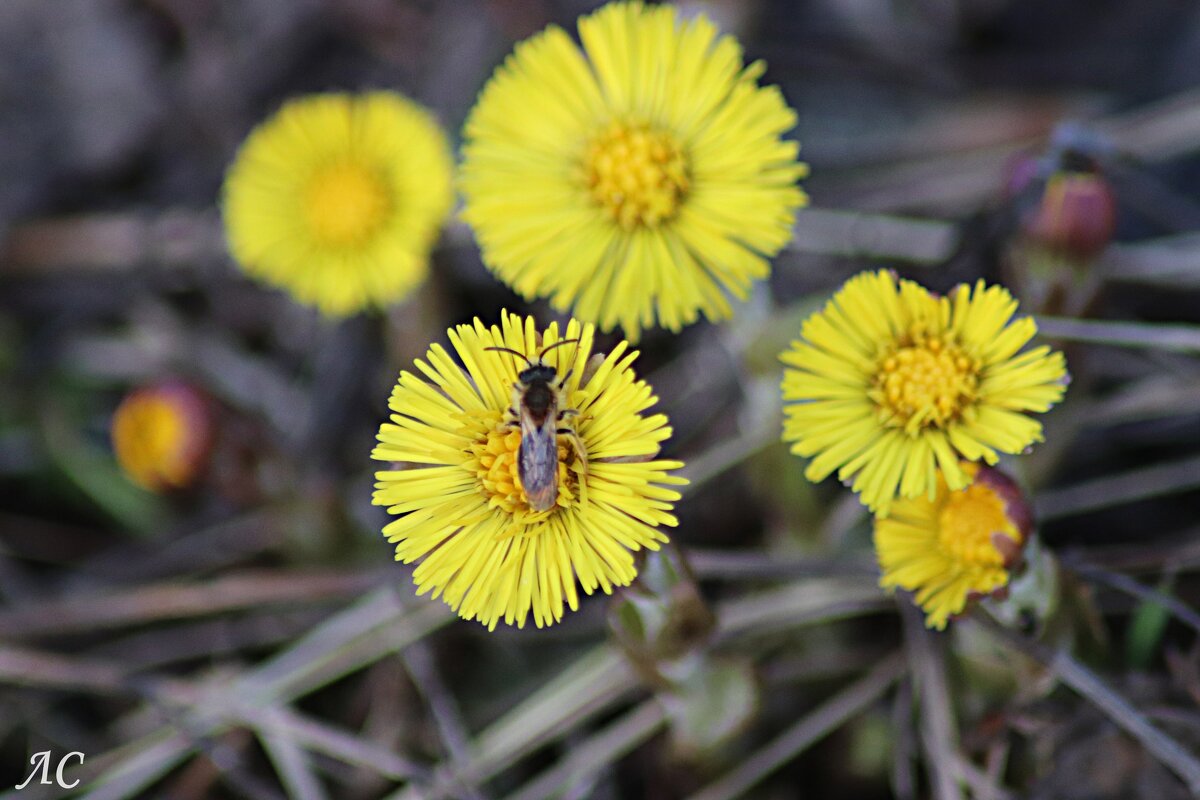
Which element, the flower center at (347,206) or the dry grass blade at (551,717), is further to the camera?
the flower center at (347,206)

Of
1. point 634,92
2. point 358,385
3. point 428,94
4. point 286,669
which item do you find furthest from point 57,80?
point 634,92

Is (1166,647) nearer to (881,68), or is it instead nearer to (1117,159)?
(1117,159)

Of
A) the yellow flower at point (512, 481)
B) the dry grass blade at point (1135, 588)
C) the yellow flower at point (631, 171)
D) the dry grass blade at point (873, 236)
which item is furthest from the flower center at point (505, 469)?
the dry grass blade at point (873, 236)

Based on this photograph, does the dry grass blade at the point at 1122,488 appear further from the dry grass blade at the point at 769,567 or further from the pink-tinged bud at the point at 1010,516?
the pink-tinged bud at the point at 1010,516

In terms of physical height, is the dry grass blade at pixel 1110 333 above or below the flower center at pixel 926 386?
above

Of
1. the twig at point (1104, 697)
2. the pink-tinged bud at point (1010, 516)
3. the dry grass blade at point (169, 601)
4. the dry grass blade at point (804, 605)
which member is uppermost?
the dry grass blade at point (169, 601)

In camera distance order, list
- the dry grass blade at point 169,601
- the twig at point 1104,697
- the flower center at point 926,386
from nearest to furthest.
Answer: the flower center at point 926,386 < the twig at point 1104,697 < the dry grass blade at point 169,601

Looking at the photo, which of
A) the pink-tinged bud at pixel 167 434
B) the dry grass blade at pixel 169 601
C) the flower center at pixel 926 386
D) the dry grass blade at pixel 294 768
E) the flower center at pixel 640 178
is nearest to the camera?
the flower center at pixel 926 386

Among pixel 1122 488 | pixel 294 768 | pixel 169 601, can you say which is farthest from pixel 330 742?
pixel 1122 488
